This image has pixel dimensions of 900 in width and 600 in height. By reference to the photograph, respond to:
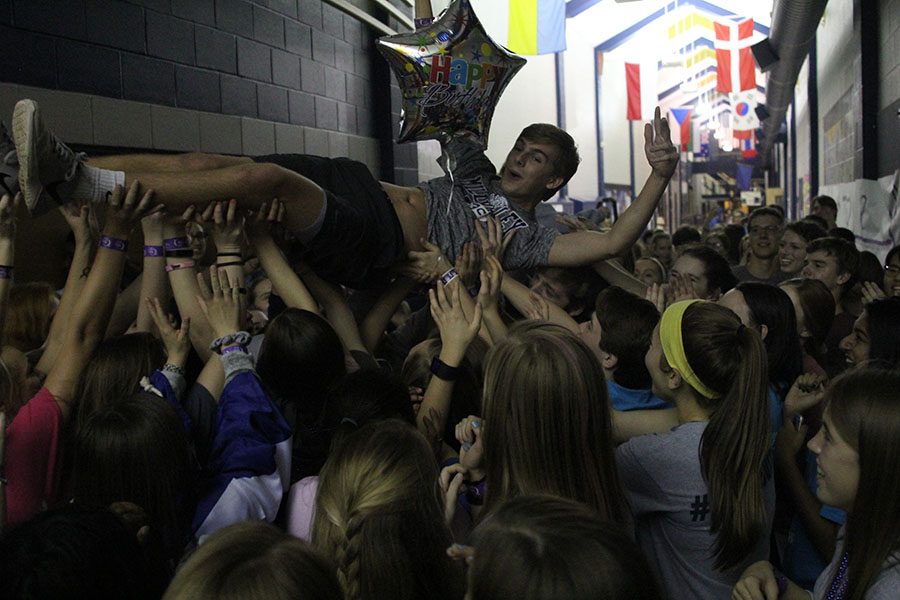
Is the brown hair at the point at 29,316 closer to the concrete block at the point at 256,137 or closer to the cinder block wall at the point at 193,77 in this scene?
the cinder block wall at the point at 193,77

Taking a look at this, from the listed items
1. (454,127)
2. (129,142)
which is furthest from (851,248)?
(129,142)

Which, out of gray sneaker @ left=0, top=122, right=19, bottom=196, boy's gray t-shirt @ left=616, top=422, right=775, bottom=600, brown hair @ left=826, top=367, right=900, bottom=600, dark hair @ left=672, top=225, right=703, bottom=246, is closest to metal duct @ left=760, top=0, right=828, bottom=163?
dark hair @ left=672, top=225, right=703, bottom=246

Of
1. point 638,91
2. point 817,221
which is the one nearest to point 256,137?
point 817,221

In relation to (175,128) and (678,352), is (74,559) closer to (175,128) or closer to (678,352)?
(678,352)

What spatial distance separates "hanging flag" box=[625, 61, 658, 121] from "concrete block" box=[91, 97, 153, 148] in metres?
14.3

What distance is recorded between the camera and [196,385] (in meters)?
2.10

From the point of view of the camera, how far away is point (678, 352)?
1963 millimetres

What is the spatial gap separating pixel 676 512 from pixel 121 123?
11.3 ft

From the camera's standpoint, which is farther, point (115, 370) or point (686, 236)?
point (686, 236)

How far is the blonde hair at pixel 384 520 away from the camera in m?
1.41

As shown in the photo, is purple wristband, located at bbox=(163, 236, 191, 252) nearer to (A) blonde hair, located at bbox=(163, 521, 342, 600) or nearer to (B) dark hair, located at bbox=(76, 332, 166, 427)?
(B) dark hair, located at bbox=(76, 332, 166, 427)

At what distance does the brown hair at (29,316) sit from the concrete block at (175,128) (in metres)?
1.92

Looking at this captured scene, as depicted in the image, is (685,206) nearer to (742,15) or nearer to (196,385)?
(742,15)

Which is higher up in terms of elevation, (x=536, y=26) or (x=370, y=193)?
(x=536, y=26)
